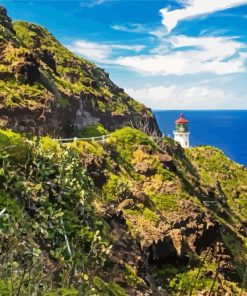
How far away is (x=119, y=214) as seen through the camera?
30.6 metres

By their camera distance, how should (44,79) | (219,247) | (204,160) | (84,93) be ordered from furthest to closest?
1. (204,160)
2. (84,93)
3. (44,79)
4. (219,247)

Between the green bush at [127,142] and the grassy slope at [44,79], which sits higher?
the grassy slope at [44,79]

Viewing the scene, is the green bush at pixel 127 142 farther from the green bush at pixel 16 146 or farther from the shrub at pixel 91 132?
the green bush at pixel 16 146

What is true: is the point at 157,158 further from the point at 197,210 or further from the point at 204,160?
the point at 204,160

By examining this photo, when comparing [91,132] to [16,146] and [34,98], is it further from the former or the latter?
[16,146]

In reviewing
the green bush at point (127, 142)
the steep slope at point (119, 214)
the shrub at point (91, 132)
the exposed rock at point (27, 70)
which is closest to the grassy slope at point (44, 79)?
the exposed rock at point (27, 70)

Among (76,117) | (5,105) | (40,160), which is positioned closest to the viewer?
(40,160)

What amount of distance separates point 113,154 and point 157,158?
4.54 meters

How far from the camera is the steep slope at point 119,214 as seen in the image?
1906 centimetres

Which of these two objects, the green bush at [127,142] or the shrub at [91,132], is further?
the shrub at [91,132]

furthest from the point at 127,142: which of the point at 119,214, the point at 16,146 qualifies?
the point at 16,146

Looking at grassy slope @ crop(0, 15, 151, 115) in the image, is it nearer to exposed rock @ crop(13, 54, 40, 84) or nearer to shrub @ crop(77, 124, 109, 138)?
exposed rock @ crop(13, 54, 40, 84)

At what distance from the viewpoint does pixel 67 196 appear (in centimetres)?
2350

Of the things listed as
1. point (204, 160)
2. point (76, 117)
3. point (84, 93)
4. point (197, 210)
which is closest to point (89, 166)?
point (197, 210)
